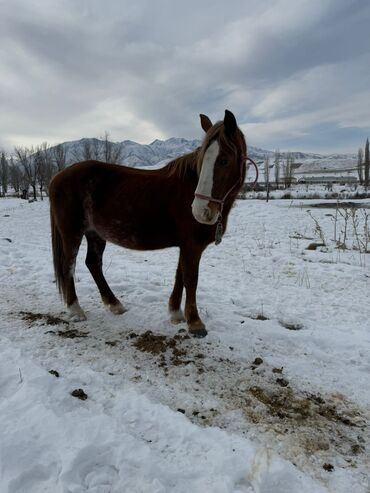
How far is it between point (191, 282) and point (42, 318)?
1.76m

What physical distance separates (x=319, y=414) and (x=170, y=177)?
251 cm

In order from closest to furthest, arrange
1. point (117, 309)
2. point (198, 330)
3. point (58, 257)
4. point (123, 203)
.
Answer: point (198, 330)
point (123, 203)
point (117, 309)
point (58, 257)

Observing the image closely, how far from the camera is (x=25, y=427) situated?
1.85m

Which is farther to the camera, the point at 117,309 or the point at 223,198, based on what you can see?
the point at 117,309

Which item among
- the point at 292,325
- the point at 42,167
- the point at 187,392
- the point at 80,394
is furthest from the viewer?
the point at 42,167

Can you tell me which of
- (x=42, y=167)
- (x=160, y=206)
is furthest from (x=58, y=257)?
(x=42, y=167)

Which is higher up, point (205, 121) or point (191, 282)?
point (205, 121)

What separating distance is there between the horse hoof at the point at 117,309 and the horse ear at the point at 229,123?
2.34m

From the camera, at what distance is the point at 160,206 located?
3408 millimetres

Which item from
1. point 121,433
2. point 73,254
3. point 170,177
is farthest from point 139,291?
point 121,433

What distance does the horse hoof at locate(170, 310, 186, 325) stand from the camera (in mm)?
3671

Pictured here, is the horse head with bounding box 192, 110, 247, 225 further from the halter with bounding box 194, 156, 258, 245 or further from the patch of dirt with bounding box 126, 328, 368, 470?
the patch of dirt with bounding box 126, 328, 368, 470

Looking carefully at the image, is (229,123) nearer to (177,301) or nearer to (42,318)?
(177,301)

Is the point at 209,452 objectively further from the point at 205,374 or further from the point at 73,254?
the point at 73,254
